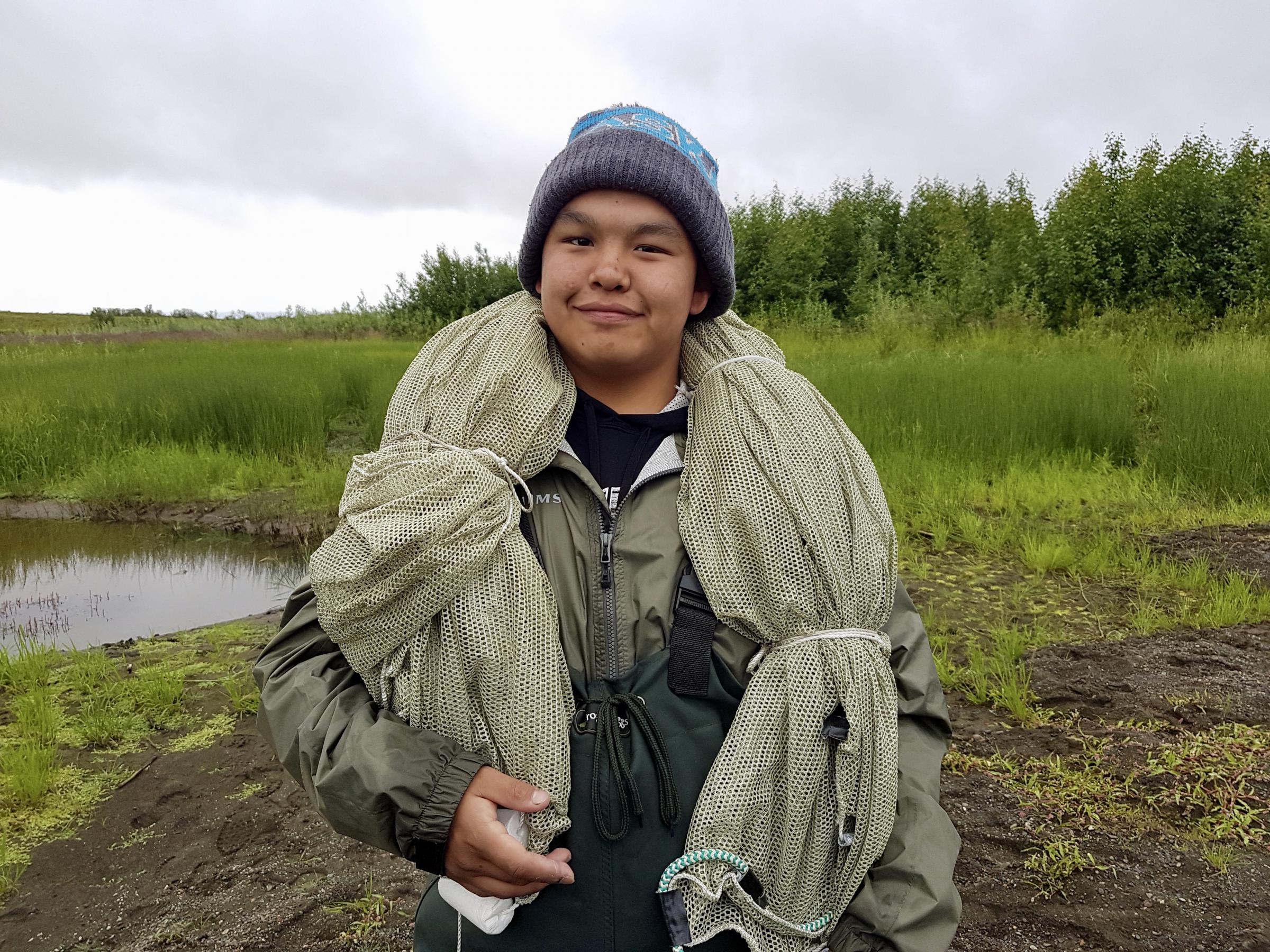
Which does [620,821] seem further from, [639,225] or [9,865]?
[9,865]

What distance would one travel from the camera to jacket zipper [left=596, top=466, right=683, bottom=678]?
3.89 ft

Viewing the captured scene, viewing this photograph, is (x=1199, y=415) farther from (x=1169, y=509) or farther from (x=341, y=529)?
(x=341, y=529)

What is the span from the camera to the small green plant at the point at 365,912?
7.18 ft

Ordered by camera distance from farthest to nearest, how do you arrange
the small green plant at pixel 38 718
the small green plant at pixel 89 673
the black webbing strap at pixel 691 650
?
the small green plant at pixel 89 673
the small green plant at pixel 38 718
the black webbing strap at pixel 691 650

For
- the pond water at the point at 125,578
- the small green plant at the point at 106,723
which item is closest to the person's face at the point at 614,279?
the small green plant at the point at 106,723

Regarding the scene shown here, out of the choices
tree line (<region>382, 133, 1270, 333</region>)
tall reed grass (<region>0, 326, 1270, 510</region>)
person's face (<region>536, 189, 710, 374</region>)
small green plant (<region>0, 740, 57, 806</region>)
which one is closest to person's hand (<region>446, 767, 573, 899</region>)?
person's face (<region>536, 189, 710, 374</region>)

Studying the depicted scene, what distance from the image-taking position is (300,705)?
3.80 ft

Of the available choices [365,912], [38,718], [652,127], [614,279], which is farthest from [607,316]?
[38,718]

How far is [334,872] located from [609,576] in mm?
1789

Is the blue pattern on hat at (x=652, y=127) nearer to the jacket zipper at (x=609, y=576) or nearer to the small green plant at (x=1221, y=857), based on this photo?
the jacket zipper at (x=609, y=576)

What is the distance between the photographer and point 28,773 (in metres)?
2.87

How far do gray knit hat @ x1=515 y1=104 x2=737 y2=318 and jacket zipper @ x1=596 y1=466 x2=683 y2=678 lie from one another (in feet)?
1.37

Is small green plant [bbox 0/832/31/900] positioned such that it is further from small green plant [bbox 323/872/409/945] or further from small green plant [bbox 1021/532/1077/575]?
small green plant [bbox 1021/532/1077/575]

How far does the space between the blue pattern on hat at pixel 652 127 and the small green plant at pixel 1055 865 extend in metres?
2.01
